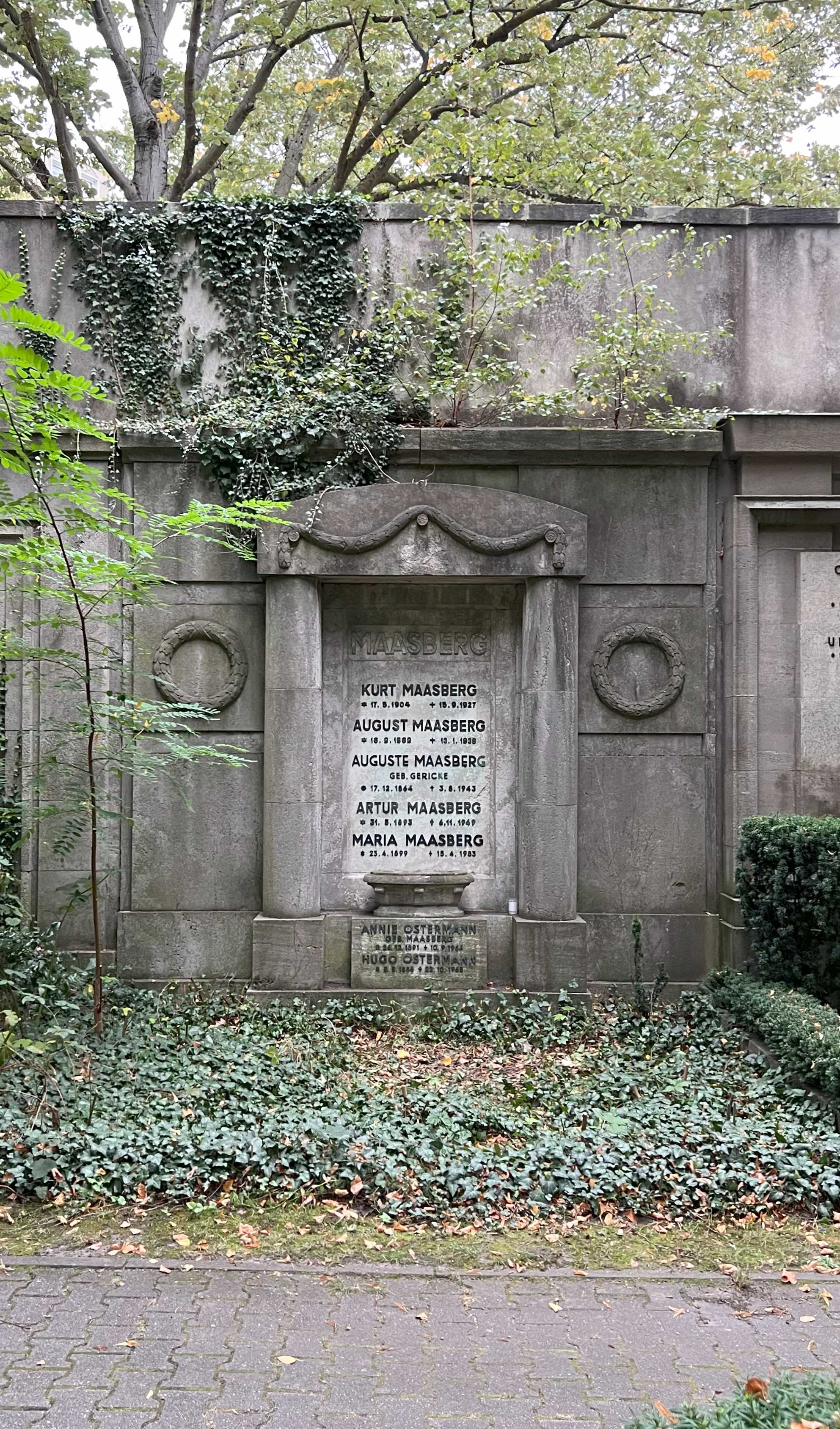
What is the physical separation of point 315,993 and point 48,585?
375cm

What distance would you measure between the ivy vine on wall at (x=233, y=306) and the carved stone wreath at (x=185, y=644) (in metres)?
1.60

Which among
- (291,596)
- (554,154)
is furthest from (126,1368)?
(554,154)

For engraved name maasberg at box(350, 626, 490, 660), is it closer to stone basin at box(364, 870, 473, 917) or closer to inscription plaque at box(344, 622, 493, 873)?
inscription plaque at box(344, 622, 493, 873)

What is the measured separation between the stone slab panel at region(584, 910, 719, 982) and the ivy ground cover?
1.11 meters

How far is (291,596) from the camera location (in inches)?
309

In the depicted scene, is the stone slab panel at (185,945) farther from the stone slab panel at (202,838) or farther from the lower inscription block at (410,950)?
the lower inscription block at (410,950)

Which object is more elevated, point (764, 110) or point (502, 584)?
point (764, 110)

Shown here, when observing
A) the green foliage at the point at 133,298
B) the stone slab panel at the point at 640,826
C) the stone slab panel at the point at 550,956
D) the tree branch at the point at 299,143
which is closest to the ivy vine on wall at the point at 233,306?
the green foliage at the point at 133,298

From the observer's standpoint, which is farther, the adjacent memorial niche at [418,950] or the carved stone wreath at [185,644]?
the carved stone wreath at [185,644]

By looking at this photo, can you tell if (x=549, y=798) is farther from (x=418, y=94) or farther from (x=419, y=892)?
(x=418, y=94)

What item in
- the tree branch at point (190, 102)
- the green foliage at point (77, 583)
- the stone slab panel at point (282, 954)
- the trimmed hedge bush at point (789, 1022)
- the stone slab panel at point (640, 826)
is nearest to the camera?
the trimmed hedge bush at point (789, 1022)

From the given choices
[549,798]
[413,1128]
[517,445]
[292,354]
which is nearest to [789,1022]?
[549,798]

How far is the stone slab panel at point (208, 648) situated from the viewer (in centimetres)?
802

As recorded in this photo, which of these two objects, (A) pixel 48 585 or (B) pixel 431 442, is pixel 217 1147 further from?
(B) pixel 431 442
